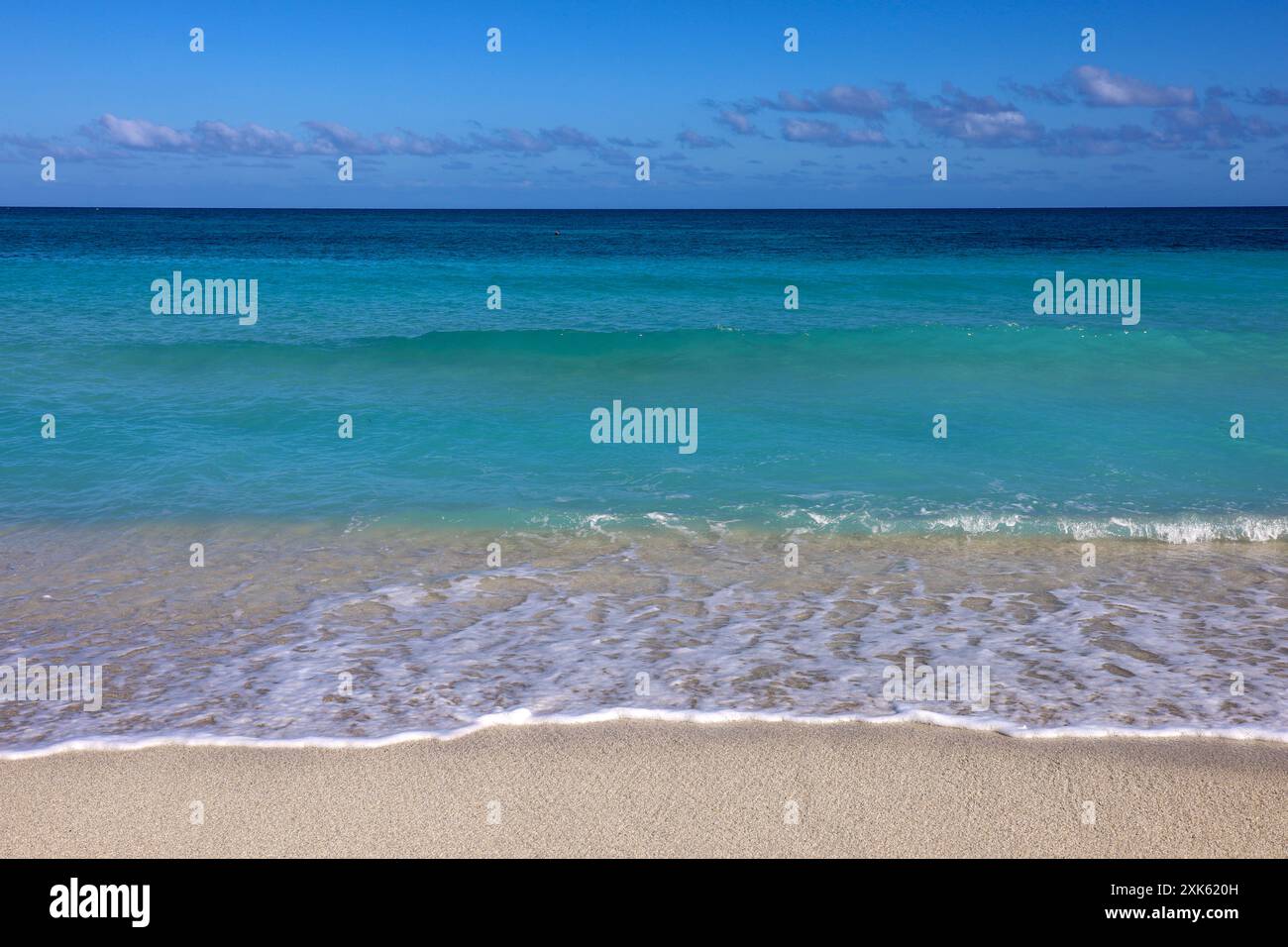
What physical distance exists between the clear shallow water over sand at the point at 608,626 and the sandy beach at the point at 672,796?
0.29 metres

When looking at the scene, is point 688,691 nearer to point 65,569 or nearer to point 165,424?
point 65,569

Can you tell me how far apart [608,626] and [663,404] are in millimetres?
8003

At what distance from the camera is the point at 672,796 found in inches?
170

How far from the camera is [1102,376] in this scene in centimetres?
1573

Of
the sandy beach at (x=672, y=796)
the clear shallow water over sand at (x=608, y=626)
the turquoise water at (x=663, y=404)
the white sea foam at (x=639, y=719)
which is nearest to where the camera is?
the sandy beach at (x=672, y=796)

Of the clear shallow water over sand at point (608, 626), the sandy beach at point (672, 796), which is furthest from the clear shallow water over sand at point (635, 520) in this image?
the sandy beach at point (672, 796)

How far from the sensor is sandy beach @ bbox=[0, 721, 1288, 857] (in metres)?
3.98

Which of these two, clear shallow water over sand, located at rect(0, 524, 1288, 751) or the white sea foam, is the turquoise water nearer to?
clear shallow water over sand, located at rect(0, 524, 1288, 751)

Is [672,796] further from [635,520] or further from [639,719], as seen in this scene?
[635,520]

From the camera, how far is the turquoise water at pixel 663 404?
9.32 meters

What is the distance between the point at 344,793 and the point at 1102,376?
48.4ft

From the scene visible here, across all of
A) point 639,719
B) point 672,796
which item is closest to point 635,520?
point 639,719

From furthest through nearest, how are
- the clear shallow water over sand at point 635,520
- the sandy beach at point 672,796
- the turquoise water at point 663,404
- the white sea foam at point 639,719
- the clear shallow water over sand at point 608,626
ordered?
the turquoise water at point 663,404 → the clear shallow water over sand at point 635,520 → the clear shallow water over sand at point 608,626 → the white sea foam at point 639,719 → the sandy beach at point 672,796

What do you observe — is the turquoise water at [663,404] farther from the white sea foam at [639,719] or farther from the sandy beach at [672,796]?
the sandy beach at [672,796]
